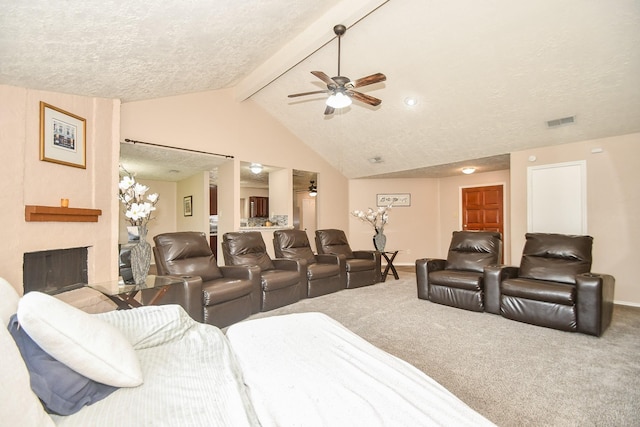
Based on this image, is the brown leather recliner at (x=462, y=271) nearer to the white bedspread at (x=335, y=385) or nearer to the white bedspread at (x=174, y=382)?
the white bedspread at (x=335, y=385)

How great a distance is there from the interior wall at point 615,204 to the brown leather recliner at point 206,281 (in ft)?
15.7

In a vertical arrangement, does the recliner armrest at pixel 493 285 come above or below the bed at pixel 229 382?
below

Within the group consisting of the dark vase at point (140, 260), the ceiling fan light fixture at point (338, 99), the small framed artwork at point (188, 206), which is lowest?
the dark vase at point (140, 260)

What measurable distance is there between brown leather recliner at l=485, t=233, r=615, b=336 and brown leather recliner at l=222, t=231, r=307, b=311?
7.58 ft

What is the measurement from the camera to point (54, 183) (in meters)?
2.93

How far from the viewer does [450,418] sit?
2.76 ft

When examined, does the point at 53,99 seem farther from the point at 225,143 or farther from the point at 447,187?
the point at 447,187

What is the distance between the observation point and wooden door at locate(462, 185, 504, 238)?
256 inches

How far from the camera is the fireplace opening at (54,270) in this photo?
107 inches

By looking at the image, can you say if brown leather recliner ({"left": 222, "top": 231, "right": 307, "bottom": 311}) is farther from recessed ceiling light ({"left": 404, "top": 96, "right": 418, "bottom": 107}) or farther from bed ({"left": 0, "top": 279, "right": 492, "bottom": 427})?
recessed ceiling light ({"left": 404, "top": 96, "right": 418, "bottom": 107})

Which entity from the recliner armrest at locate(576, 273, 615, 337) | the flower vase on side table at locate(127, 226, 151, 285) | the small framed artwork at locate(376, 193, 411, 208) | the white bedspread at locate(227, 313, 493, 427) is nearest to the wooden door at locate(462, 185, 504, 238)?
the small framed artwork at locate(376, 193, 411, 208)

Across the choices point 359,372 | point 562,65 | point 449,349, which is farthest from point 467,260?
point 359,372

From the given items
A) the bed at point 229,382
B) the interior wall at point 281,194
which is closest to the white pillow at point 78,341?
the bed at point 229,382

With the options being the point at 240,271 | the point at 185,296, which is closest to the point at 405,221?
the point at 240,271
